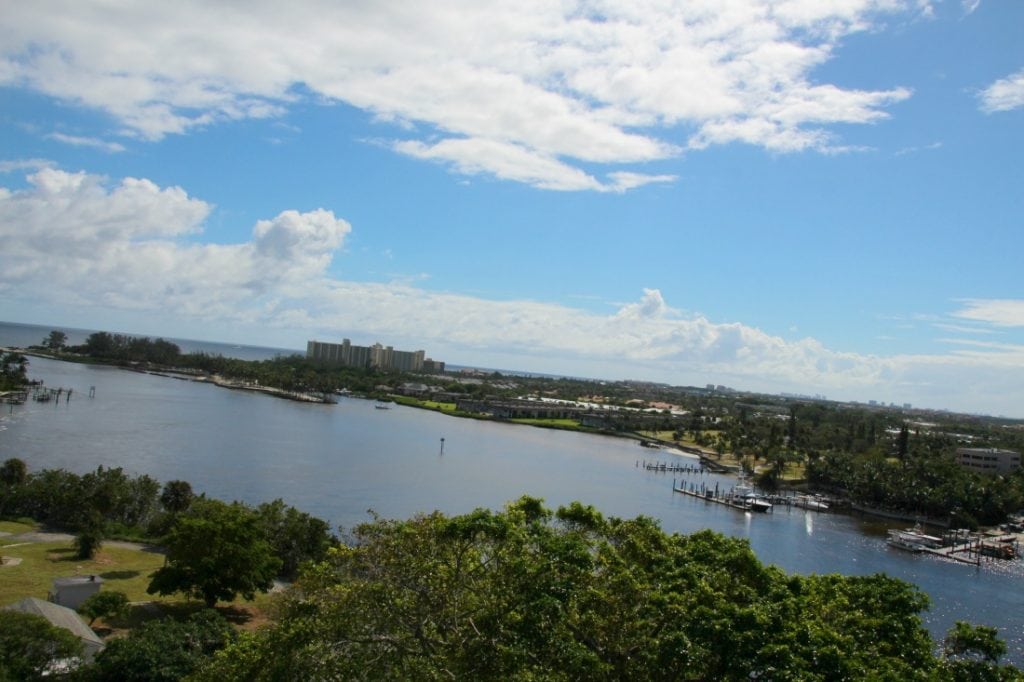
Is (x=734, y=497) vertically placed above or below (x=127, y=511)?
below

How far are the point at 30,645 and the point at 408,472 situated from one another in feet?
115

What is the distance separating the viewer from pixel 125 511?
28266mm

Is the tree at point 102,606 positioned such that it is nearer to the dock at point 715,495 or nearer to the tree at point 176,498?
the tree at point 176,498

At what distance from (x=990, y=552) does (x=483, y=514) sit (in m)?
41.6

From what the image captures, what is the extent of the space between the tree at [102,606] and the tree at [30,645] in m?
4.47

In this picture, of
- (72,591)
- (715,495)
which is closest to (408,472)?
(715,495)

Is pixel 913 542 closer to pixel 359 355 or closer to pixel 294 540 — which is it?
pixel 294 540

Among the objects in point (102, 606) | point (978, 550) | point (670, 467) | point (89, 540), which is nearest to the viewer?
point (102, 606)

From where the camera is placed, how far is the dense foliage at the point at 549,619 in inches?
357

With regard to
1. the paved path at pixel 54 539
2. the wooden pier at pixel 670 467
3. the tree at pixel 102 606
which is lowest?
the wooden pier at pixel 670 467

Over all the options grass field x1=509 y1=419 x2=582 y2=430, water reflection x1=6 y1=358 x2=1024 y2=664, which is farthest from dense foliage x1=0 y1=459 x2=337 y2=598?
grass field x1=509 y1=419 x2=582 y2=430

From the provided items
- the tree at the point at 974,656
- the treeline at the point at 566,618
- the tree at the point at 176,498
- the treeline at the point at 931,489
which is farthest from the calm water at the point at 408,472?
the treeline at the point at 566,618

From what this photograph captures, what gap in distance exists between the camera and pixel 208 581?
18.9m

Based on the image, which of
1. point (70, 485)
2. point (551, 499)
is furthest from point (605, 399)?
point (70, 485)
